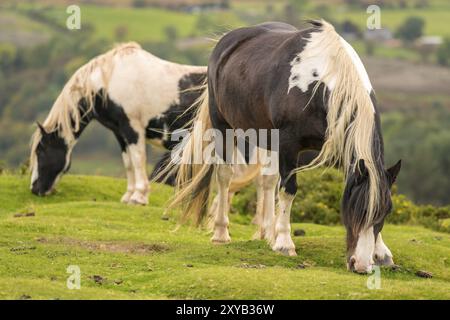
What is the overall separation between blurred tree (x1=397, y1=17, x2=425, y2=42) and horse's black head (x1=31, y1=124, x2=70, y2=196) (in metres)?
94.2

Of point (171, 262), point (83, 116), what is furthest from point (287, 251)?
point (83, 116)

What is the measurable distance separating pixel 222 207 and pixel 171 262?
2306mm

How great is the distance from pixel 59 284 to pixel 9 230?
373 centimetres

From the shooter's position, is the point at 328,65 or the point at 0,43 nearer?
the point at 328,65

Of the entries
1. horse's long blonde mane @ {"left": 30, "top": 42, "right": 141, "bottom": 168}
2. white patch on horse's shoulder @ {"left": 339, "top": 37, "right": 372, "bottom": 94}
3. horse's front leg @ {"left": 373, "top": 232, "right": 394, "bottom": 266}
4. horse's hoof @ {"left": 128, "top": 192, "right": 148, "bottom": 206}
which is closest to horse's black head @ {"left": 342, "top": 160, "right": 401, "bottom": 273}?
horse's front leg @ {"left": 373, "top": 232, "right": 394, "bottom": 266}

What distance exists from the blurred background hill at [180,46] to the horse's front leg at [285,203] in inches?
2194

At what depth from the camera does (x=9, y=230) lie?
13.0 meters

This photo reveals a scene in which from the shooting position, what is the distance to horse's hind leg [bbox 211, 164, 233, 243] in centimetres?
1306

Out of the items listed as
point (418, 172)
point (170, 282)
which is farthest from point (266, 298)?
point (418, 172)

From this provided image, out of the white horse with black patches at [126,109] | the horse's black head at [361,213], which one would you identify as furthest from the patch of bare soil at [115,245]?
the white horse with black patches at [126,109]

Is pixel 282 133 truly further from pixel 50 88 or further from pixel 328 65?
pixel 50 88

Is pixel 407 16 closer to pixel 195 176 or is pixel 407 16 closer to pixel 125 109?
pixel 125 109

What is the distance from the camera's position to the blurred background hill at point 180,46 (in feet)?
293

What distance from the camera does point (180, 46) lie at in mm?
111938
